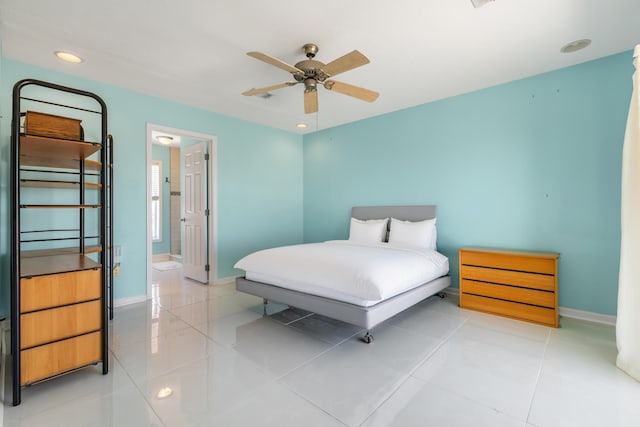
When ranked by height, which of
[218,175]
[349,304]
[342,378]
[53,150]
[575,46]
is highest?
[575,46]

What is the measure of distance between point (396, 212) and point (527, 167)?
1.66m

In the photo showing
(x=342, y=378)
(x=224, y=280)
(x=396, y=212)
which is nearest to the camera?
(x=342, y=378)

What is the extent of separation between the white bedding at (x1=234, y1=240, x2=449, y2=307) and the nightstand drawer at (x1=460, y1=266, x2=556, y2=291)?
0.99 ft

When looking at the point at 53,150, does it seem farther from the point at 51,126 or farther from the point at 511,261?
the point at 511,261

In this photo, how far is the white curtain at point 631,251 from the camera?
2.01 metres

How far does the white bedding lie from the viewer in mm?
2406

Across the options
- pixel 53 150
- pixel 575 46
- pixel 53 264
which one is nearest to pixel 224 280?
pixel 53 264

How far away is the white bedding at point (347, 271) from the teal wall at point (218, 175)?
1.47m

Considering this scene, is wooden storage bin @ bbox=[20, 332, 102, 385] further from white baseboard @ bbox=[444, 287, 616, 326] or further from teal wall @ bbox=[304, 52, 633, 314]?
white baseboard @ bbox=[444, 287, 616, 326]

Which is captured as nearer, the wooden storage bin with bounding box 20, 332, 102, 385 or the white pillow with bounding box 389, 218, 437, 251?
the wooden storage bin with bounding box 20, 332, 102, 385

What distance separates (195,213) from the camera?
185 inches

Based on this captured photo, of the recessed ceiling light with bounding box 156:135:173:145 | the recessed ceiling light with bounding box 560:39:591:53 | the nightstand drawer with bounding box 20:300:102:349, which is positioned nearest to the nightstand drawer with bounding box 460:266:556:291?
the recessed ceiling light with bounding box 560:39:591:53

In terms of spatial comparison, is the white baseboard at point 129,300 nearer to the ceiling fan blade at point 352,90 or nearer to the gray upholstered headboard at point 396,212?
the gray upholstered headboard at point 396,212

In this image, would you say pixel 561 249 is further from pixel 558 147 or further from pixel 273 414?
pixel 273 414
